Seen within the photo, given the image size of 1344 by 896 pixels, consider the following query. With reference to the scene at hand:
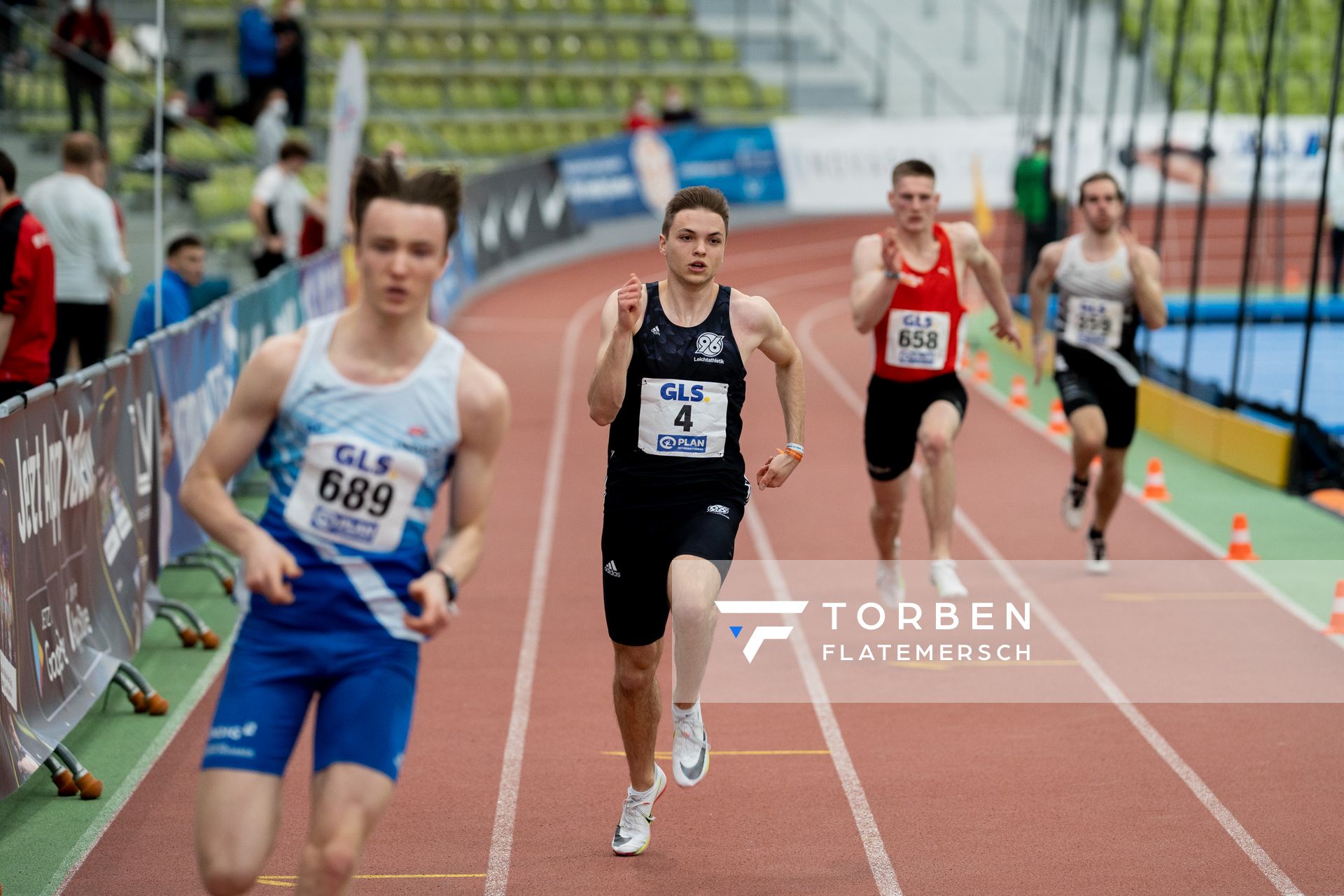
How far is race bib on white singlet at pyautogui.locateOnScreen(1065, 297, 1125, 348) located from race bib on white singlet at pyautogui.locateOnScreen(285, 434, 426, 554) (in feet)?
21.6

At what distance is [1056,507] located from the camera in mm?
11969

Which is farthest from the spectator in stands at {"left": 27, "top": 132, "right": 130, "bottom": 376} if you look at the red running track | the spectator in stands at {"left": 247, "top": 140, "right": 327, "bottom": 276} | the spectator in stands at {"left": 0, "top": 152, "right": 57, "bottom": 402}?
the spectator in stands at {"left": 247, "top": 140, "right": 327, "bottom": 276}

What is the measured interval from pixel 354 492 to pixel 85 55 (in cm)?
1550

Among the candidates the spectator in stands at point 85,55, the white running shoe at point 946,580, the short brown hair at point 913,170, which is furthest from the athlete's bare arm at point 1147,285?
the spectator in stands at point 85,55

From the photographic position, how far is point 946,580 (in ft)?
28.0

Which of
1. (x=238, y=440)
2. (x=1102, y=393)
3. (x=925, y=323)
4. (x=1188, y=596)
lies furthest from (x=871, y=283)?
(x=238, y=440)

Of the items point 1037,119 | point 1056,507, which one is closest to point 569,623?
point 1056,507

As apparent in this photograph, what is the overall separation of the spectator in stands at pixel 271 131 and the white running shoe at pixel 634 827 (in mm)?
14066

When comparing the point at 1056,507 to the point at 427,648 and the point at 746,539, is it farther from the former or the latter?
the point at 427,648

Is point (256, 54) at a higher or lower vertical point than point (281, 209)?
higher

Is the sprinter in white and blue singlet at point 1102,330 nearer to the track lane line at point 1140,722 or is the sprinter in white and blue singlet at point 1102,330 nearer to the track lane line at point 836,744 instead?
the track lane line at point 1140,722

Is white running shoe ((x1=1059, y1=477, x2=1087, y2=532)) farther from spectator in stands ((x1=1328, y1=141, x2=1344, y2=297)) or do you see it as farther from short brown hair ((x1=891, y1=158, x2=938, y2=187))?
spectator in stands ((x1=1328, y1=141, x2=1344, y2=297))

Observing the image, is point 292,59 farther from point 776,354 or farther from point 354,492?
point 354,492

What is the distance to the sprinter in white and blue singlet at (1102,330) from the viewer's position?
9711 millimetres
